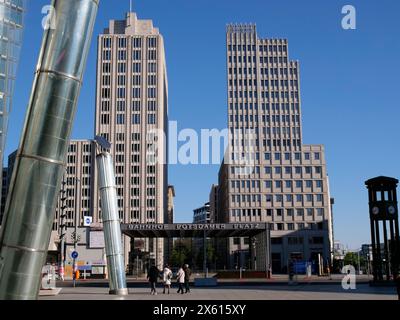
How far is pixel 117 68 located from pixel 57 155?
5802 inches

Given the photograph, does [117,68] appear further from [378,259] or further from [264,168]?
[378,259]

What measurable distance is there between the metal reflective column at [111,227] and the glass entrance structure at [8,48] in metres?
18.1

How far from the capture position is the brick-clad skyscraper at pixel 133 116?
148875 mm

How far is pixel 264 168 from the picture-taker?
129 meters

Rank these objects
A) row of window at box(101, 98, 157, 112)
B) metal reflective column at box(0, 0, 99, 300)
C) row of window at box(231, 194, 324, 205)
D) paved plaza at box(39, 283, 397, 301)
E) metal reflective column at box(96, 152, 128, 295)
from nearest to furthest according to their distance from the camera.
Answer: metal reflective column at box(0, 0, 99, 300) < paved plaza at box(39, 283, 397, 301) < metal reflective column at box(96, 152, 128, 295) < row of window at box(231, 194, 324, 205) < row of window at box(101, 98, 157, 112)

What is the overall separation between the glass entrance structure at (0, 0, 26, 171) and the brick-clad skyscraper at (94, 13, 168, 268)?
10314 cm

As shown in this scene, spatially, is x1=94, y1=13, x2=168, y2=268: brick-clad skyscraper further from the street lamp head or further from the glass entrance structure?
the street lamp head

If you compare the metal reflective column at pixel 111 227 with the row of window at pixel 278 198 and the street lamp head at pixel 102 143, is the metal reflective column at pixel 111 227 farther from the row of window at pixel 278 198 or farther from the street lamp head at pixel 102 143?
the row of window at pixel 278 198

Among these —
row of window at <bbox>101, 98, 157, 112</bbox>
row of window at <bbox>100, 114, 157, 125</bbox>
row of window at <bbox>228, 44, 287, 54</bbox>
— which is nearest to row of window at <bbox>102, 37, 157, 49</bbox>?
row of window at <bbox>101, 98, 157, 112</bbox>

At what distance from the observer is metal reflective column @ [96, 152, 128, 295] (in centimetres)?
2656
